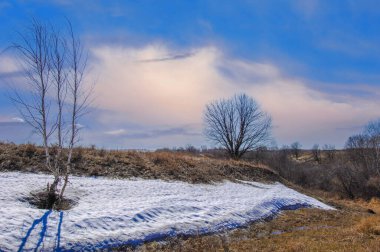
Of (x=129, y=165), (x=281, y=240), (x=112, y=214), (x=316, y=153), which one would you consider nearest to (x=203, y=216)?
(x=281, y=240)

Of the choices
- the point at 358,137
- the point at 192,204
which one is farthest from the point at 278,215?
the point at 358,137

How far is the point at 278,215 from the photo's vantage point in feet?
58.6

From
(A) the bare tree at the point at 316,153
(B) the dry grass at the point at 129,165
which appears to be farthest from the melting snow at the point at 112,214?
(A) the bare tree at the point at 316,153

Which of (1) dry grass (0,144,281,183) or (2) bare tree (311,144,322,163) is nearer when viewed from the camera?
(1) dry grass (0,144,281,183)

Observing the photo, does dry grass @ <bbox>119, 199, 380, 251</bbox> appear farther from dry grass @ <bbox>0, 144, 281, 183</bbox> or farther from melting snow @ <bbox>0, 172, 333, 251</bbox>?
dry grass @ <bbox>0, 144, 281, 183</bbox>

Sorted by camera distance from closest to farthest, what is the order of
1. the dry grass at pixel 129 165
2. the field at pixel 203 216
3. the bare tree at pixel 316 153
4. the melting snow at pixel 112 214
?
the melting snow at pixel 112 214 < the field at pixel 203 216 < the dry grass at pixel 129 165 < the bare tree at pixel 316 153

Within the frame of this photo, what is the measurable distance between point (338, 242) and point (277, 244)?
1646 millimetres

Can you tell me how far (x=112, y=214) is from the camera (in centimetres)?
1174

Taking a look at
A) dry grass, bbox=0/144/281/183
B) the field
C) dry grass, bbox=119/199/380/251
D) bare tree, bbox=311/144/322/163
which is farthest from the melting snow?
bare tree, bbox=311/144/322/163

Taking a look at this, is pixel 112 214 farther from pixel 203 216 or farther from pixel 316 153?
pixel 316 153

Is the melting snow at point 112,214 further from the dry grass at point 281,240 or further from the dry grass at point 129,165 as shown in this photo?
the dry grass at point 129,165

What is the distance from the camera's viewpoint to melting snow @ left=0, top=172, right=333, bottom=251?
9.31 m

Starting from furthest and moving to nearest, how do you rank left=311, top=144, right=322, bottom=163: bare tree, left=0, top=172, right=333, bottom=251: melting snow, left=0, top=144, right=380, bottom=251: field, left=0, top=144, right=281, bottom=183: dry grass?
left=311, top=144, right=322, bottom=163: bare tree < left=0, top=144, right=281, bottom=183: dry grass < left=0, top=144, right=380, bottom=251: field < left=0, top=172, right=333, bottom=251: melting snow

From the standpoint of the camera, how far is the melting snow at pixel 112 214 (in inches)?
367
